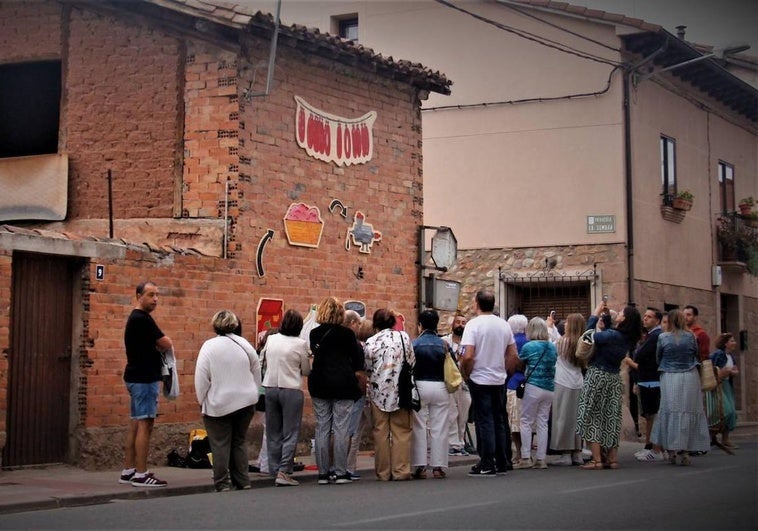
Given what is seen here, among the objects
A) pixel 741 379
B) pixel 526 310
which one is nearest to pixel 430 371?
pixel 526 310

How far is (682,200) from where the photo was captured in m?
25.5

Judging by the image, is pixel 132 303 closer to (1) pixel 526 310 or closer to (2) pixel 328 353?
(2) pixel 328 353

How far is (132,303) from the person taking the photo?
1335 centimetres

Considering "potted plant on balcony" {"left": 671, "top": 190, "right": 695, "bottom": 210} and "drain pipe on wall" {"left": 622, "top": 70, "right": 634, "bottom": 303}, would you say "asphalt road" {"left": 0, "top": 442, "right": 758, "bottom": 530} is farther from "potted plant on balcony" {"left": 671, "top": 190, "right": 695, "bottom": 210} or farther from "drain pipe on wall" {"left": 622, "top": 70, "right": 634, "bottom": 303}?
"potted plant on balcony" {"left": 671, "top": 190, "right": 695, "bottom": 210}

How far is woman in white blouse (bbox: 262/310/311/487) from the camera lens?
39.6 feet

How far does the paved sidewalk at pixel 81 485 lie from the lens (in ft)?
33.0

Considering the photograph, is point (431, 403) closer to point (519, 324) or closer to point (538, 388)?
point (538, 388)

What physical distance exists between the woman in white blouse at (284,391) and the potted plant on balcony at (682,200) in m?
15.1

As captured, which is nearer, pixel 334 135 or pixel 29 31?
pixel 29 31

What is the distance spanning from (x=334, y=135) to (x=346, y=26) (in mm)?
10681

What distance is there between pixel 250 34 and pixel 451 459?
6.11 m

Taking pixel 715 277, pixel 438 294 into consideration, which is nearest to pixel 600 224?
pixel 715 277

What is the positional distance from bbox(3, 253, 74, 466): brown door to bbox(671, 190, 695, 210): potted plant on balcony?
15.8 m

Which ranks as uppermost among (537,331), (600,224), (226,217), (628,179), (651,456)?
(628,179)
